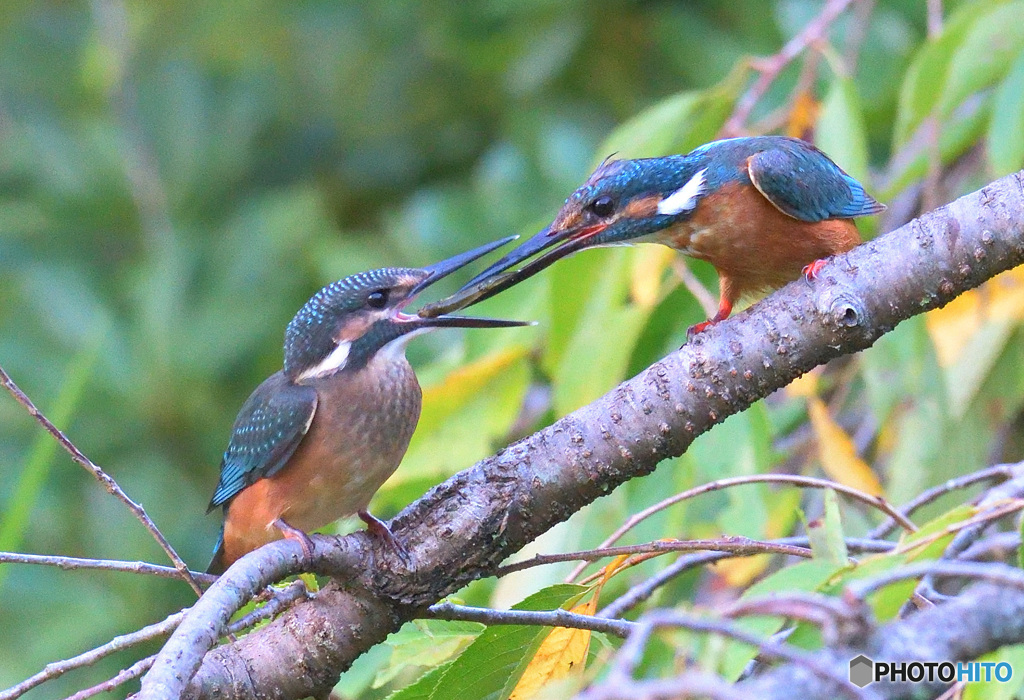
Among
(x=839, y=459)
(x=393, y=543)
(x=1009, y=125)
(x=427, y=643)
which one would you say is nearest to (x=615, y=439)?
(x=393, y=543)

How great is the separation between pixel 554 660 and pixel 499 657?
0.09 metres

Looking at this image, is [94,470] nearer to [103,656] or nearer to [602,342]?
[103,656]

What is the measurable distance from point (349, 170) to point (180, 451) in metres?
1.78

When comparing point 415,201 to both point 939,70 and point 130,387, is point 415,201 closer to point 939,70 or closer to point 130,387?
point 130,387

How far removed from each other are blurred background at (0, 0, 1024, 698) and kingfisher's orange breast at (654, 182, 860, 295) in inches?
14.4

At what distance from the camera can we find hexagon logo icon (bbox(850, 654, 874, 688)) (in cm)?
129

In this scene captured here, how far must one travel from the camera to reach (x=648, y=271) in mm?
2795

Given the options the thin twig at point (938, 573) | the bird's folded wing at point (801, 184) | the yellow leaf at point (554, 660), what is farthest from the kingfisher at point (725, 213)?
the thin twig at point (938, 573)

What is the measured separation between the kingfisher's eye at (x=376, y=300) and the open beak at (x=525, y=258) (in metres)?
0.30

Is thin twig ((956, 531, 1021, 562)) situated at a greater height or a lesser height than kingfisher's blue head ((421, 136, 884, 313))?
lesser

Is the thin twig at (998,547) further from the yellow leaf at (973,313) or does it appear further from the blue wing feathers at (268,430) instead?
the blue wing feathers at (268,430)

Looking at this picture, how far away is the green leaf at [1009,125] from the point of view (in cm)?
269

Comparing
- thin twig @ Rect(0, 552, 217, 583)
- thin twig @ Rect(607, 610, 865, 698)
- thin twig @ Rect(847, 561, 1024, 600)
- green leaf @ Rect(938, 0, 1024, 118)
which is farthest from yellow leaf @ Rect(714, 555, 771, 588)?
thin twig @ Rect(607, 610, 865, 698)

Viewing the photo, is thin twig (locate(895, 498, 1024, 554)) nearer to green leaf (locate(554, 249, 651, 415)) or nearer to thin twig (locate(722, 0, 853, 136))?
green leaf (locate(554, 249, 651, 415))
